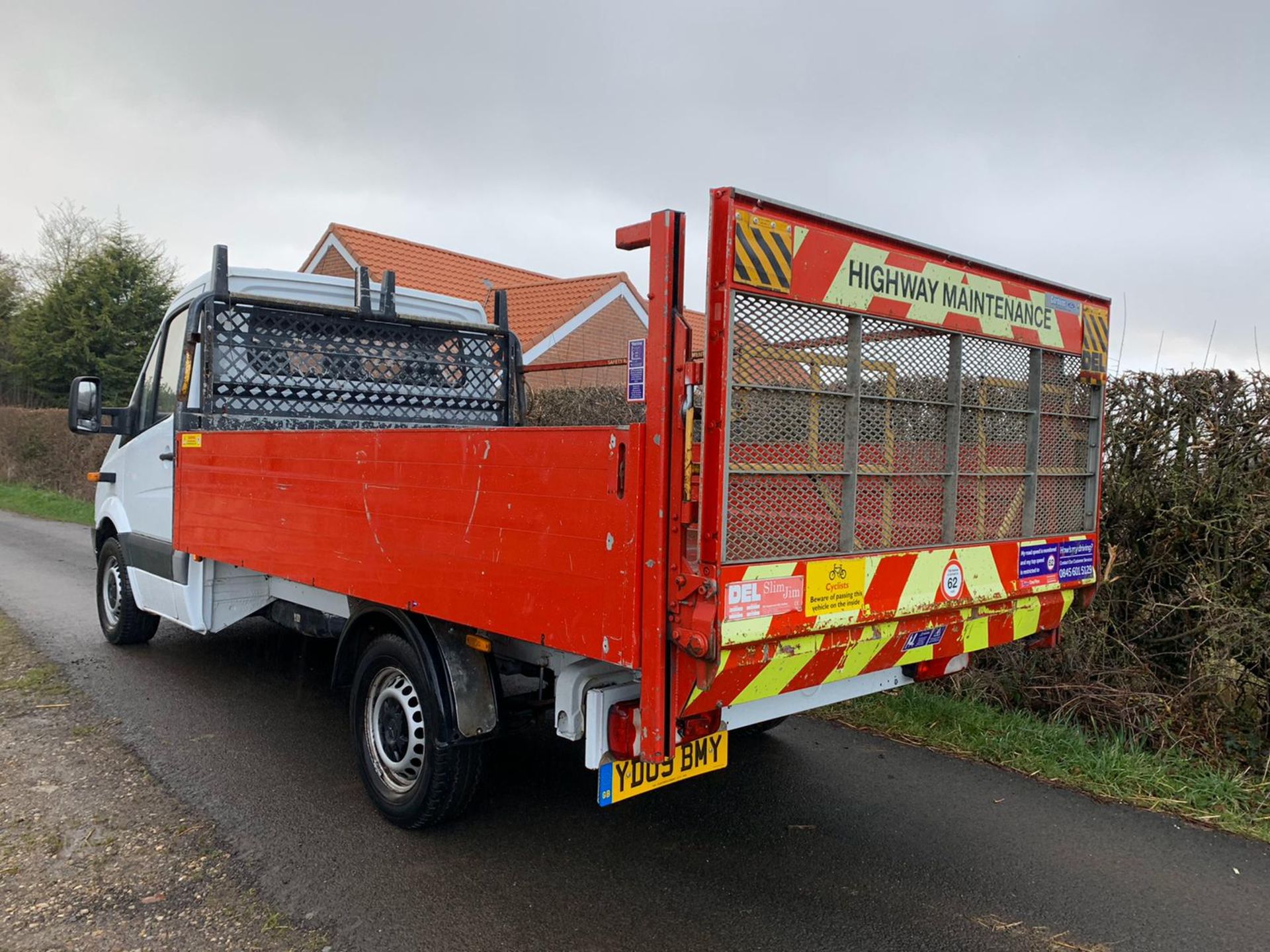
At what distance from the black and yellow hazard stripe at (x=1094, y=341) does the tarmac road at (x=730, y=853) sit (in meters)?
1.95

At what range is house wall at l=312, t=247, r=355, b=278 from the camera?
61.3 ft

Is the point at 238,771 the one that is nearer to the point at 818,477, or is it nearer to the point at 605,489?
the point at 605,489

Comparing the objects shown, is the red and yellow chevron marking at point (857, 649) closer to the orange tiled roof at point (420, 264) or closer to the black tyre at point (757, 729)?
the black tyre at point (757, 729)

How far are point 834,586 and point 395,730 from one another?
197cm

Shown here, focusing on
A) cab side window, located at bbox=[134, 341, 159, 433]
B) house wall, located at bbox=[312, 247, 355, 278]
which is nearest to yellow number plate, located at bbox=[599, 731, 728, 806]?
cab side window, located at bbox=[134, 341, 159, 433]

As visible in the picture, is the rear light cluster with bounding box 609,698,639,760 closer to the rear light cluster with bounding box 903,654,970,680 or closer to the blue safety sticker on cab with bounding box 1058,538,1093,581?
the rear light cluster with bounding box 903,654,970,680

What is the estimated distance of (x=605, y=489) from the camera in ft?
8.30

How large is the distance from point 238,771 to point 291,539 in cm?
115

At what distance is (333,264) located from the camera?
19.1 metres

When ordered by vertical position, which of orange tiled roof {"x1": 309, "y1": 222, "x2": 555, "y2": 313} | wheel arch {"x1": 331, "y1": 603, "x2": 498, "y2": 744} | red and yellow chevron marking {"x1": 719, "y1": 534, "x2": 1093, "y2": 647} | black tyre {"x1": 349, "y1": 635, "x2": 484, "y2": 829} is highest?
orange tiled roof {"x1": 309, "y1": 222, "x2": 555, "y2": 313}

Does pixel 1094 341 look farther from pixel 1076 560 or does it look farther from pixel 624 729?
pixel 624 729

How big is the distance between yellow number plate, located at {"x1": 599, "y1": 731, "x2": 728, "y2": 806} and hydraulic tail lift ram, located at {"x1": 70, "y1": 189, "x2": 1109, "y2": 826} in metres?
0.01

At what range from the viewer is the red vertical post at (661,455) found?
7.92 ft

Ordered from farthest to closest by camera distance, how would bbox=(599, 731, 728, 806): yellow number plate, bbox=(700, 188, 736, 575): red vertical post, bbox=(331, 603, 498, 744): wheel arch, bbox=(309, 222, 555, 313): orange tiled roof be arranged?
bbox=(309, 222, 555, 313): orange tiled roof
bbox=(331, 603, 498, 744): wheel arch
bbox=(599, 731, 728, 806): yellow number plate
bbox=(700, 188, 736, 575): red vertical post
